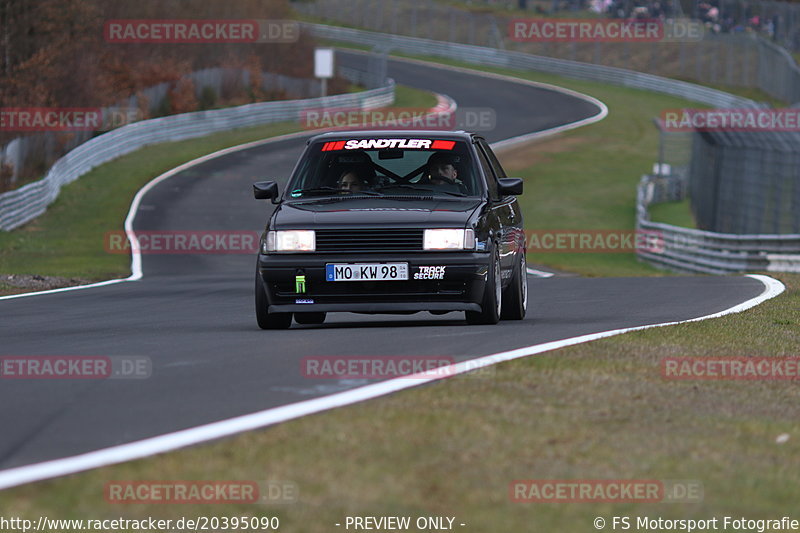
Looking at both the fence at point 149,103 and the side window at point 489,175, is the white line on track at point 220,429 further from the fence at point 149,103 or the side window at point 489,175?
the fence at point 149,103

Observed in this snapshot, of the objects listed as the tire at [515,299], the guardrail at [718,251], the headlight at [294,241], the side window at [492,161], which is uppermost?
the side window at [492,161]

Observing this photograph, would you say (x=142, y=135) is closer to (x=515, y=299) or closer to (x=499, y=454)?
(x=515, y=299)

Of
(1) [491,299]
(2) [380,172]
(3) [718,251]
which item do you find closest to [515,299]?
(1) [491,299]

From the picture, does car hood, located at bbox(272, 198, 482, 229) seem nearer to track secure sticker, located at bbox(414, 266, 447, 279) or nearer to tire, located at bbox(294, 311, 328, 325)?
track secure sticker, located at bbox(414, 266, 447, 279)

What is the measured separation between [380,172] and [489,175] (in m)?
0.98

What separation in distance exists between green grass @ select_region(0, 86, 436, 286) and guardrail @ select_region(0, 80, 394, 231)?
32 centimetres

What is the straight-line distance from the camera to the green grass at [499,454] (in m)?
4.68

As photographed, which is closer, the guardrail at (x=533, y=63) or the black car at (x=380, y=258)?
the black car at (x=380, y=258)

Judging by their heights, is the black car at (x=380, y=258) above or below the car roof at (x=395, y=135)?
below

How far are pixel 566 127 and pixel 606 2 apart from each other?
22.8m

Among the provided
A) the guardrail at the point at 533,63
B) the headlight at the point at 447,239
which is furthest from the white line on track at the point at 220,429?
the guardrail at the point at 533,63

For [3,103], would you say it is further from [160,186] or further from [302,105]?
[302,105]

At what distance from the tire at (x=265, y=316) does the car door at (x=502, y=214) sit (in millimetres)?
1778

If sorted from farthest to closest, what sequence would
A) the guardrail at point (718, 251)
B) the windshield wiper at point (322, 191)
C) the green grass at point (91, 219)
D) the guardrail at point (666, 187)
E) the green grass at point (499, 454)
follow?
1. the guardrail at point (666, 187)
2. the guardrail at point (718, 251)
3. the green grass at point (91, 219)
4. the windshield wiper at point (322, 191)
5. the green grass at point (499, 454)
